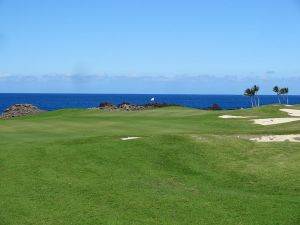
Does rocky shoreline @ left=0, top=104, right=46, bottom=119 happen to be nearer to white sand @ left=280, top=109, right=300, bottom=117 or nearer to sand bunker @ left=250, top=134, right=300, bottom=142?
white sand @ left=280, top=109, right=300, bottom=117

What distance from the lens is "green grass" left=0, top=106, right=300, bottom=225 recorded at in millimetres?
14398

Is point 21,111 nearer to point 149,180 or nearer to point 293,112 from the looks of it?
point 293,112

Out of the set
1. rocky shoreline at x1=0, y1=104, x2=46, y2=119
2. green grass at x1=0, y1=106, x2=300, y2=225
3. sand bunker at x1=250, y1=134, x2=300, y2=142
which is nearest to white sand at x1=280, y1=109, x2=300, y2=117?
green grass at x1=0, y1=106, x2=300, y2=225

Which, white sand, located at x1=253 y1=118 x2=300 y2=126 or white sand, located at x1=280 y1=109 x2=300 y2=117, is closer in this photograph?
white sand, located at x1=253 y1=118 x2=300 y2=126

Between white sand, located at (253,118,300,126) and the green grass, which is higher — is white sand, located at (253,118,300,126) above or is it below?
above

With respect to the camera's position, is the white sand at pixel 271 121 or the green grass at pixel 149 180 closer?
the green grass at pixel 149 180

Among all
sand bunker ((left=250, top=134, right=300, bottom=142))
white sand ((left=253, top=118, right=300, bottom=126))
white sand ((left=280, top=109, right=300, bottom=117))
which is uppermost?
white sand ((left=280, top=109, right=300, bottom=117))

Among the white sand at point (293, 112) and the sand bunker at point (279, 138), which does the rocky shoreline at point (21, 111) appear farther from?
the sand bunker at point (279, 138)

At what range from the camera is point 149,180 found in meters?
19.2

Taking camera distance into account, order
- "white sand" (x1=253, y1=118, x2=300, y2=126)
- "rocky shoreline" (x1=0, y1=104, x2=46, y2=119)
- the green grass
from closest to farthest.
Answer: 1. the green grass
2. "white sand" (x1=253, y1=118, x2=300, y2=126)
3. "rocky shoreline" (x1=0, y1=104, x2=46, y2=119)

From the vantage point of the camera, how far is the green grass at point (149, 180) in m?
14.4

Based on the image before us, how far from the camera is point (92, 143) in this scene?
25.6m

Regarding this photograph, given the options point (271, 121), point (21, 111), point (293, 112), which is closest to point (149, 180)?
point (271, 121)

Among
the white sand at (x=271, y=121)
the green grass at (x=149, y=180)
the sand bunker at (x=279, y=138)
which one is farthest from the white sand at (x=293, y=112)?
the sand bunker at (x=279, y=138)
